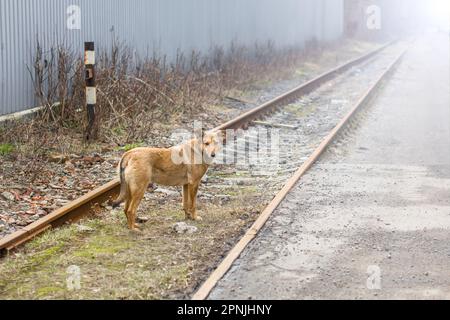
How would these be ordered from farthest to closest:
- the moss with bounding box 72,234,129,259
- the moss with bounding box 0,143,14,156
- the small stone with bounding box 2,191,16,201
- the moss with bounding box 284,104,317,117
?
the moss with bounding box 284,104,317,117
the moss with bounding box 0,143,14,156
the small stone with bounding box 2,191,16,201
the moss with bounding box 72,234,129,259

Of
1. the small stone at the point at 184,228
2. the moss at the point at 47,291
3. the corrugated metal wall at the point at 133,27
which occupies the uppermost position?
the corrugated metal wall at the point at 133,27

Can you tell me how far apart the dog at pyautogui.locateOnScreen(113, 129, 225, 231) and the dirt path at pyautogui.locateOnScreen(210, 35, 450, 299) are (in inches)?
36.5

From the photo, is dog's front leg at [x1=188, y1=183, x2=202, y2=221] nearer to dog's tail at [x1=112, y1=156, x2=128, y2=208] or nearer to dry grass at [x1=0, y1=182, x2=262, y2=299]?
dry grass at [x1=0, y1=182, x2=262, y2=299]

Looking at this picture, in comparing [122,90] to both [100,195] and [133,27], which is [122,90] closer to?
[133,27]

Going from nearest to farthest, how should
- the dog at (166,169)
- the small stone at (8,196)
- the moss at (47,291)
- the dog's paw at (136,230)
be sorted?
the moss at (47,291), the dog at (166,169), the dog's paw at (136,230), the small stone at (8,196)

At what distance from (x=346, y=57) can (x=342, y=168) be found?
83.1 ft

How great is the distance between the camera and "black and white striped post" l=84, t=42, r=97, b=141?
9883 millimetres

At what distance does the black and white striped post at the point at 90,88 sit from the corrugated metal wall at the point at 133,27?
117 cm

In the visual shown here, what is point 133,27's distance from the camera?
1456cm

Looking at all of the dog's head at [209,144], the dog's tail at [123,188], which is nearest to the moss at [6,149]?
the dog's tail at [123,188]

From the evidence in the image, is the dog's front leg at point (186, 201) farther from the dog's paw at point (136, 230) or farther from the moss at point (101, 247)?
the moss at point (101, 247)

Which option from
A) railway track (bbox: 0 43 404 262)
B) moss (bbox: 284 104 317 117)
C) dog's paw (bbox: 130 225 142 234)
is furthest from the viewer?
moss (bbox: 284 104 317 117)

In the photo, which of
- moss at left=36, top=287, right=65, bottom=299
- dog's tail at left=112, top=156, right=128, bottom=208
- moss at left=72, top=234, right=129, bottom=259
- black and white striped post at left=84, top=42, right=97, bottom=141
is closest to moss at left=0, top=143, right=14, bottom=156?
black and white striped post at left=84, top=42, right=97, bottom=141

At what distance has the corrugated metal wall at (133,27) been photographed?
1024cm
